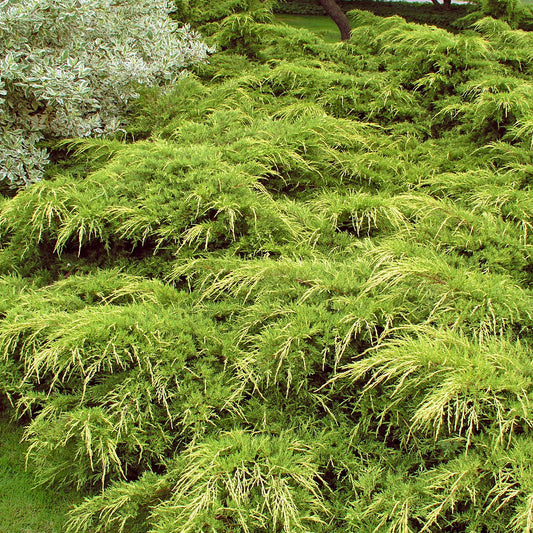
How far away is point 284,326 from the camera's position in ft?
7.14

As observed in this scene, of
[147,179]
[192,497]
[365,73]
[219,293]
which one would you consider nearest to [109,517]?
[192,497]

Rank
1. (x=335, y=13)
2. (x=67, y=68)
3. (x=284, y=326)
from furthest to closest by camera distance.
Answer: (x=335, y=13) → (x=67, y=68) → (x=284, y=326)

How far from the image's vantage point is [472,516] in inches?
65.0

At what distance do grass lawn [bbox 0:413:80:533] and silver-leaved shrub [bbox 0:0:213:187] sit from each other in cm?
212

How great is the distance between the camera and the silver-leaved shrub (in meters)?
3.73

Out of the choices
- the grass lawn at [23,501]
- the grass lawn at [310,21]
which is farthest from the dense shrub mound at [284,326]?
the grass lawn at [310,21]

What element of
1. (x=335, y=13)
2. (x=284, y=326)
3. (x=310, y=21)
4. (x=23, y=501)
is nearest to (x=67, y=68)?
(x=284, y=326)

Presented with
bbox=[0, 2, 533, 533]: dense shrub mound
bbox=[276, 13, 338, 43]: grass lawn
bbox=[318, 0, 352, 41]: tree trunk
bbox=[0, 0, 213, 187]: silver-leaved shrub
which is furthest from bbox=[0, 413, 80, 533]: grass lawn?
bbox=[276, 13, 338, 43]: grass lawn

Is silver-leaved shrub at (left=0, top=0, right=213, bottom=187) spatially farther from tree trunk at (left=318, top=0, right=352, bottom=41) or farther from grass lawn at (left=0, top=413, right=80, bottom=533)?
tree trunk at (left=318, top=0, right=352, bottom=41)

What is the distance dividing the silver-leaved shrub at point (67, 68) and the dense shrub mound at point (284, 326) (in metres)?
0.32

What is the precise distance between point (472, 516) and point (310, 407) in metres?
0.72

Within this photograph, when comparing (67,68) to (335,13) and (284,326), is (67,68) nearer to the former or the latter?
(284,326)

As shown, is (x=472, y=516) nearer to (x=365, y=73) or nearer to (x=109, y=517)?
(x=109, y=517)

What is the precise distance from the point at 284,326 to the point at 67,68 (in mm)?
2820
